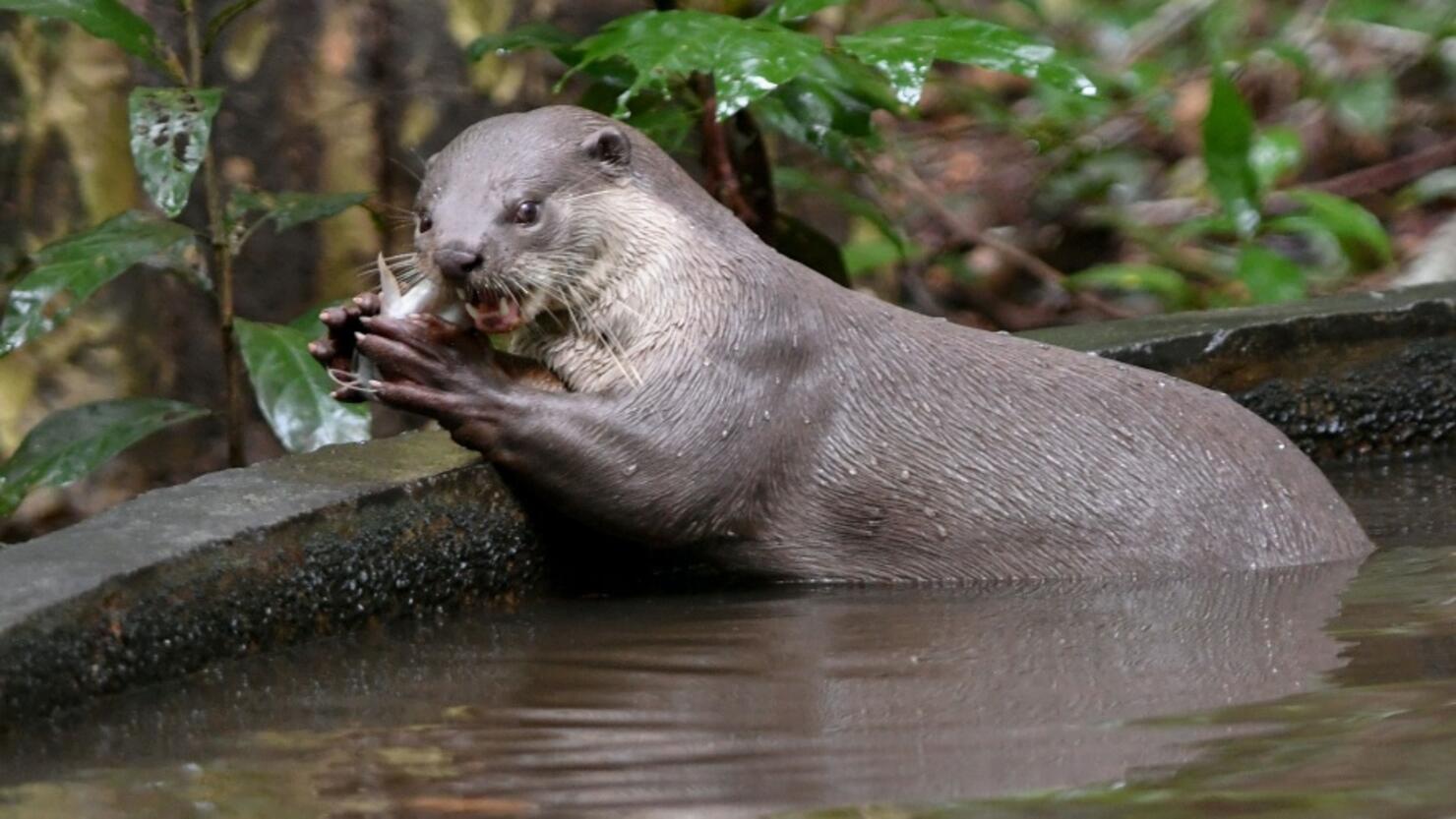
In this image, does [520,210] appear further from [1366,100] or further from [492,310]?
[1366,100]

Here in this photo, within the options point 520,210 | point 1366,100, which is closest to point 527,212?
point 520,210

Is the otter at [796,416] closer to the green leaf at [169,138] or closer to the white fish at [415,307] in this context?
the white fish at [415,307]

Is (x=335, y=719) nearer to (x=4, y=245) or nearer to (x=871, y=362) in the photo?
(x=871, y=362)

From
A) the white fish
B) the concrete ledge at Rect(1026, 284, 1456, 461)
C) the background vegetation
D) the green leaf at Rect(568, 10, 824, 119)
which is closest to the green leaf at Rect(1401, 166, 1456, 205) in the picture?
the background vegetation

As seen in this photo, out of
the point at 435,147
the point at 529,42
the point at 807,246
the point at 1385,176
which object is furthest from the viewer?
the point at 1385,176

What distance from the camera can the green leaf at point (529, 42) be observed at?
4414 mm

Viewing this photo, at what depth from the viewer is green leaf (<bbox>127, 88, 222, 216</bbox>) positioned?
136 inches

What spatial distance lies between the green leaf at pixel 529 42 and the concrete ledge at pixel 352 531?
1.20 metres

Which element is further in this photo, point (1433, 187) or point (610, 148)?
point (1433, 187)

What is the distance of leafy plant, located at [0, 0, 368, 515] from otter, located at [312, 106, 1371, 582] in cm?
42

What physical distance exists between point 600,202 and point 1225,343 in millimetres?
1472

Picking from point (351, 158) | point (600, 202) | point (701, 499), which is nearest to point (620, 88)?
point (351, 158)

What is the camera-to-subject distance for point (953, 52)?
12.8 ft

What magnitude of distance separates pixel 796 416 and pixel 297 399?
0.91 meters
